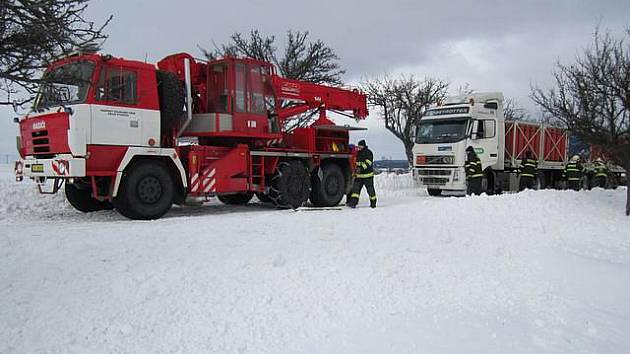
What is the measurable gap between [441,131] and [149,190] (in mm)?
11566

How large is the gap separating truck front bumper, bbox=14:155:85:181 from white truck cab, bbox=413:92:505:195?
12351mm

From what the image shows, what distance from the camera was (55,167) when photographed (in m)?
8.88

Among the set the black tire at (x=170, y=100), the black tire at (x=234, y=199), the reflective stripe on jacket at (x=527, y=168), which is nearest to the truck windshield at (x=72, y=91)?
the black tire at (x=170, y=100)

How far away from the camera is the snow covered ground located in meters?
4.49

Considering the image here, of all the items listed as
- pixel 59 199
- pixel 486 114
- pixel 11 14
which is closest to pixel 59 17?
pixel 11 14

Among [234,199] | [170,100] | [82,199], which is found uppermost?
[170,100]

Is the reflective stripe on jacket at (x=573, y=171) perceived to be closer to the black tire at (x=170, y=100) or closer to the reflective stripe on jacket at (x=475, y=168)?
the reflective stripe on jacket at (x=475, y=168)

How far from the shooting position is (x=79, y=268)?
17.8 feet

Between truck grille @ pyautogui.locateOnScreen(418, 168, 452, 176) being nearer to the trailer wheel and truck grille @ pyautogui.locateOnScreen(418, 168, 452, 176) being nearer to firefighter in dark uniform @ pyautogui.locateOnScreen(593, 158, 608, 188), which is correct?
the trailer wheel

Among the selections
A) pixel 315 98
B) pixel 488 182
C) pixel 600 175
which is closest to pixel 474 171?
pixel 488 182

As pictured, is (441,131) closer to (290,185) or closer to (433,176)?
(433,176)

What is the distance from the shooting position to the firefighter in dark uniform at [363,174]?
12898mm

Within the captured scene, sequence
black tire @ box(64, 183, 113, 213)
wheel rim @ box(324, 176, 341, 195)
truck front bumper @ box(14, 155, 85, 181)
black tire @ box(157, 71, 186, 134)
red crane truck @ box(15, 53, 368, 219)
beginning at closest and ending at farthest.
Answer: truck front bumper @ box(14, 155, 85, 181)
red crane truck @ box(15, 53, 368, 219)
black tire @ box(157, 71, 186, 134)
black tire @ box(64, 183, 113, 213)
wheel rim @ box(324, 176, 341, 195)

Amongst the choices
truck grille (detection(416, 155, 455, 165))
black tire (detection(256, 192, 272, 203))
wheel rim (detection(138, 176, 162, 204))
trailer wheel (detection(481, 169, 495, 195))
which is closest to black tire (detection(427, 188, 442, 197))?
truck grille (detection(416, 155, 455, 165))
